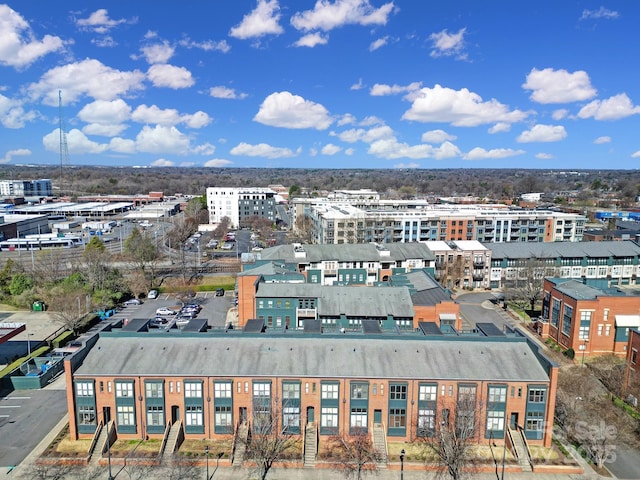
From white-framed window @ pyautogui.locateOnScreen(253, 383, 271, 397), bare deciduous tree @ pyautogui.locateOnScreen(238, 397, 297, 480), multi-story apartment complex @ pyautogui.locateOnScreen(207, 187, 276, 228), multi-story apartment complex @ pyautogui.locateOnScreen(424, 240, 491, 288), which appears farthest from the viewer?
multi-story apartment complex @ pyautogui.locateOnScreen(207, 187, 276, 228)

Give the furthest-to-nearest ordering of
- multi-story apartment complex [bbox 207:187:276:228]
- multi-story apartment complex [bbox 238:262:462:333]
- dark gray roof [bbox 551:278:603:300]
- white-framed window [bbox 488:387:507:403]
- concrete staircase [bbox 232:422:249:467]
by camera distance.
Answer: multi-story apartment complex [bbox 207:187:276:228], dark gray roof [bbox 551:278:603:300], multi-story apartment complex [bbox 238:262:462:333], white-framed window [bbox 488:387:507:403], concrete staircase [bbox 232:422:249:467]

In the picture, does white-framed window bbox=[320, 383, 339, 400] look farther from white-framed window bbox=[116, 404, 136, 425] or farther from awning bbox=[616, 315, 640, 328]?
awning bbox=[616, 315, 640, 328]

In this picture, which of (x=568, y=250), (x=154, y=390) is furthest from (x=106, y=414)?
(x=568, y=250)

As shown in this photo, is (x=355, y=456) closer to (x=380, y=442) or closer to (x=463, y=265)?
(x=380, y=442)

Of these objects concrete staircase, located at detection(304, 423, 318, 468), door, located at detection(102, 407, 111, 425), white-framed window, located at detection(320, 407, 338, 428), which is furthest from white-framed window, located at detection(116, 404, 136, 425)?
white-framed window, located at detection(320, 407, 338, 428)

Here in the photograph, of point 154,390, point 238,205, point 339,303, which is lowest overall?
point 154,390

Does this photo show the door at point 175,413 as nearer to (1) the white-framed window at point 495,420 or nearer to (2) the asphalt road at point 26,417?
(2) the asphalt road at point 26,417
